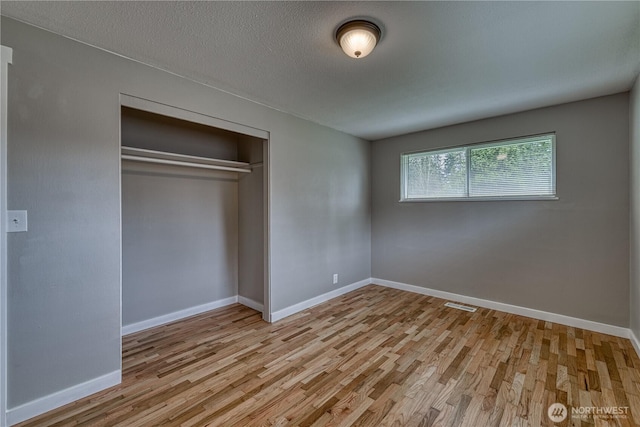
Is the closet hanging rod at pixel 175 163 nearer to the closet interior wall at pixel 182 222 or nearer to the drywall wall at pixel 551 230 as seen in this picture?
the closet interior wall at pixel 182 222

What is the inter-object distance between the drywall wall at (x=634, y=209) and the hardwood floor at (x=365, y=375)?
Result: 37 centimetres

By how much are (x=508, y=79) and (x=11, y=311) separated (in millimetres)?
4152

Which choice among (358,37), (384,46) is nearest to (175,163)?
(358,37)

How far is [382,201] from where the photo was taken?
4750mm

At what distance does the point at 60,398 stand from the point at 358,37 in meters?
3.13

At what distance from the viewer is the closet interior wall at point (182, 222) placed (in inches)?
120

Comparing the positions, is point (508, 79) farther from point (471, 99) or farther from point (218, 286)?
point (218, 286)

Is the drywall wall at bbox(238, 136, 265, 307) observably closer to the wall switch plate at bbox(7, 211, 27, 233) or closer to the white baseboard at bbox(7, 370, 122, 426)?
the white baseboard at bbox(7, 370, 122, 426)

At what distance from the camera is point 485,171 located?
370 centimetres

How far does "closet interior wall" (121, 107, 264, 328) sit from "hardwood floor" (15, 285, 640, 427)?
1.41 feet

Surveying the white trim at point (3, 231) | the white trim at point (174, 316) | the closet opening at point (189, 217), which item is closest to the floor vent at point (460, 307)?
the closet opening at point (189, 217)

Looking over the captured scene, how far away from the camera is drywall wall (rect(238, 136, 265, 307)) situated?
3.60m

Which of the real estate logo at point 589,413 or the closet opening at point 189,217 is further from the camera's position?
the closet opening at point 189,217

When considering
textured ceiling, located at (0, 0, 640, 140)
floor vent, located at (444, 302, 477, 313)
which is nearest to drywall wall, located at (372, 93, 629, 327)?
floor vent, located at (444, 302, 477, 313)
